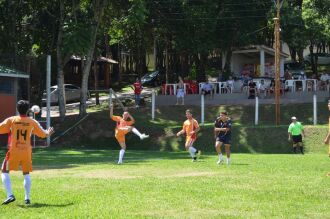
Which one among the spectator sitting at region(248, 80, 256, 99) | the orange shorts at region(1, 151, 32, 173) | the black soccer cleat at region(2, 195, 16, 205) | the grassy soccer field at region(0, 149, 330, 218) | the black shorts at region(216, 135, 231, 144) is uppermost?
the spectator sitting at region(248, 80, 256, 99)

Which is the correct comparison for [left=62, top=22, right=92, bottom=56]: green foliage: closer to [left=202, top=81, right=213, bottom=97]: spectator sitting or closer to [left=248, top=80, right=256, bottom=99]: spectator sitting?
[left=202, top=81, right=213, bottom=97]: spectator sitting

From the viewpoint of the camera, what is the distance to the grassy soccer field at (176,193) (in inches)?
401

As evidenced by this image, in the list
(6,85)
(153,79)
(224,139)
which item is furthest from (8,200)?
(153,79)

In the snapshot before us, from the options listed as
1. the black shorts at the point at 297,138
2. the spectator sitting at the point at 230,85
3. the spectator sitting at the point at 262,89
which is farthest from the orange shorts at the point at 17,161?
the spectator sitting at the point at 230,85

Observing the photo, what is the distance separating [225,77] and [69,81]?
80.0ft

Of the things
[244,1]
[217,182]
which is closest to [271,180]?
[217,182]

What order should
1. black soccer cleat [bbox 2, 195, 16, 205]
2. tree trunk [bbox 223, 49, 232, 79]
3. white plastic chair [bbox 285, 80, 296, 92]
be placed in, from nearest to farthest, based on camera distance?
black soccer cleat [bbox 2, 195, 16, 205] < white plastic chair [bbox 285, 80, 296, 92] < tree trunk [bbox 223, 49, 232, 79]

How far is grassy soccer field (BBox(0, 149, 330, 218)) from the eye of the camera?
10.2 m

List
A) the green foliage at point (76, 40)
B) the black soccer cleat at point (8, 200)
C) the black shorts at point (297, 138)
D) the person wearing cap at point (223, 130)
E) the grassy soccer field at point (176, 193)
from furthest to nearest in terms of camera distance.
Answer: the green foliage at point (76, 40) < the black shorts at point (297, 138) < the person wearing cap at point (223, 130) < the black soccer cleat at point (8, 200) < the grassy soccer field at point (176, 193)

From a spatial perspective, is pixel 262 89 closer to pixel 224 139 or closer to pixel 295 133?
pixel 295 133

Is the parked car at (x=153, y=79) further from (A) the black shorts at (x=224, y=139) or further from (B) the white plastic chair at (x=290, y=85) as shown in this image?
(A) the black shorts at (x=224, y=139)

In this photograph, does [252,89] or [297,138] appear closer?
[297,138]

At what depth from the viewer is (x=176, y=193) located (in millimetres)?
12102

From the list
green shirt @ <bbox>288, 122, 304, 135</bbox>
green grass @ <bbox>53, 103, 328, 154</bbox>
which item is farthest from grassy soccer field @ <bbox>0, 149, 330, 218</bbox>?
green grass @ <bbox>53, 103, 328, 154</bbox>
